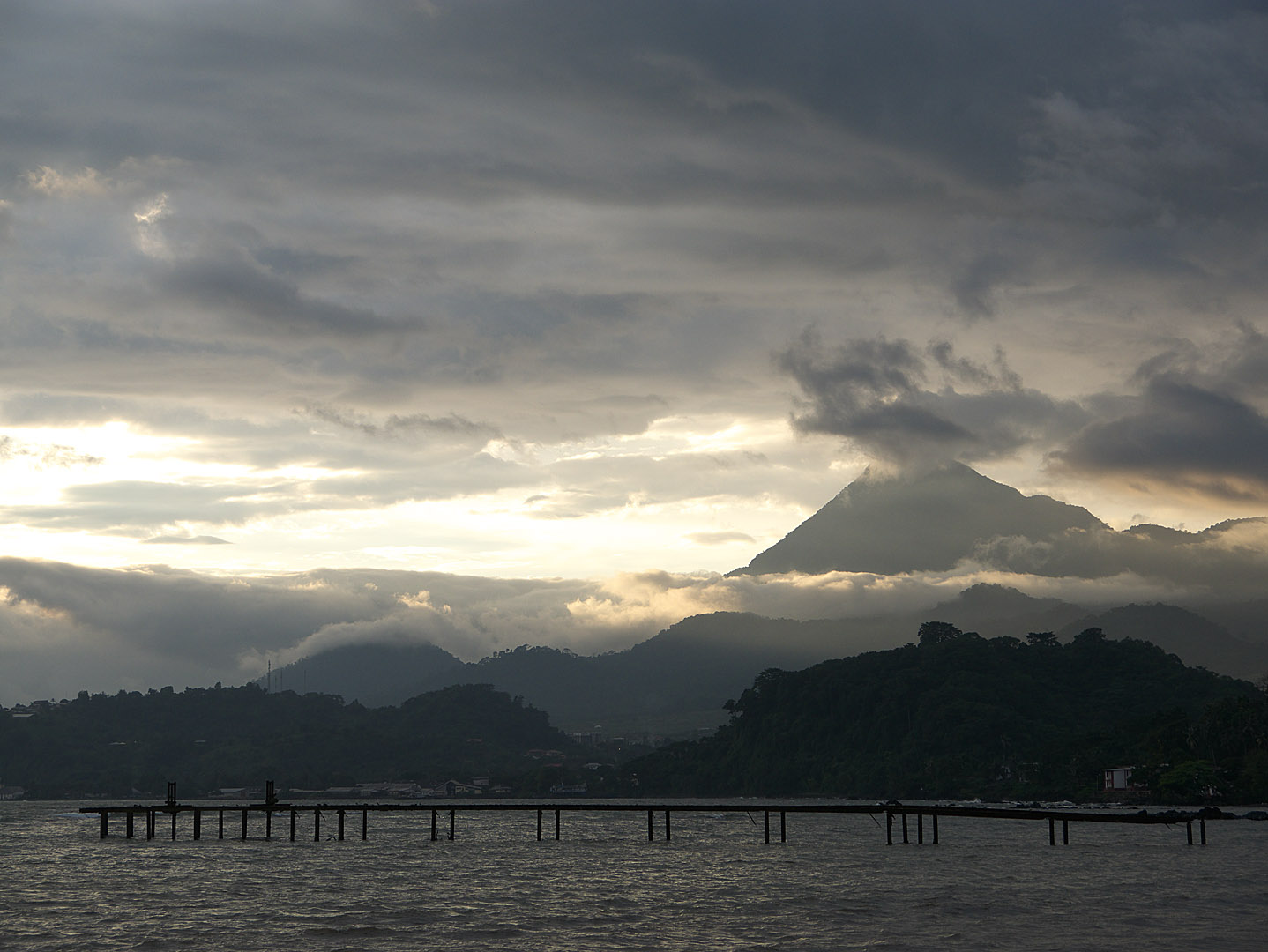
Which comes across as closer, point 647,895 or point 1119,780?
point 647,895

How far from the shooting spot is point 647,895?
67.6 meters

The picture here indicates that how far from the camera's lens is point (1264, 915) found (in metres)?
53.8

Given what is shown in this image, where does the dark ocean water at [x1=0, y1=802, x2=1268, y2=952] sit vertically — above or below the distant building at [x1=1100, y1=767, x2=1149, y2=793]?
above

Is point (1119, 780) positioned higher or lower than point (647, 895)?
lower

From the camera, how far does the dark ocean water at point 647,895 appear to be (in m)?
50.0

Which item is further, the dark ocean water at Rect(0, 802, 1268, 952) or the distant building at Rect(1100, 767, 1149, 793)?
the distant building at Rect(1100, 767, 1149, 793)

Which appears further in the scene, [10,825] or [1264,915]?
[10,825]

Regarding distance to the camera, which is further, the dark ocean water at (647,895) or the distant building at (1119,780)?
the distant building at (1119,780)

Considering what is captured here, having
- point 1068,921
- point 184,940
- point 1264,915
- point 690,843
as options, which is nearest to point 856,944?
point 1068,921

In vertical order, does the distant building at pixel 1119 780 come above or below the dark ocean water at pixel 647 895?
below

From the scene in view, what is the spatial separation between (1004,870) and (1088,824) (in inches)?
2884

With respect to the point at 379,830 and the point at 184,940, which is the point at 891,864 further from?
the point at 379,830

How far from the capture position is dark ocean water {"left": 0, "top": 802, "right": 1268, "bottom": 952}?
50031 millimetres

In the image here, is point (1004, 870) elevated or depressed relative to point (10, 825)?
elevated
